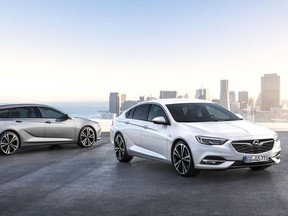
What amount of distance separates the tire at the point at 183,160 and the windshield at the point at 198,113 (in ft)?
2.19

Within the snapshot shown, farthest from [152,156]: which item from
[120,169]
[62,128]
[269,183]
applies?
[62,128]

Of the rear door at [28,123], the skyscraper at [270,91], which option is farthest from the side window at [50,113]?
the skyscraper at [270,91]

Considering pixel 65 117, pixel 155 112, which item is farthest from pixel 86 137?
pixel 155 112

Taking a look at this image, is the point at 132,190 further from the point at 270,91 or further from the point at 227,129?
the point at 270,91

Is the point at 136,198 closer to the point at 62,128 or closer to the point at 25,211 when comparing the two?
the point at 25,211

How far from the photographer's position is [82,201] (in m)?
5.88

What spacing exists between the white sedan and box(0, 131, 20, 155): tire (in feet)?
11.9

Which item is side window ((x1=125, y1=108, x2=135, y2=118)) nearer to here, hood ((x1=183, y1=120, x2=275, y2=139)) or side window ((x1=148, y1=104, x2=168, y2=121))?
side window ((x1=148, y1=104, x2=168, y2=121))

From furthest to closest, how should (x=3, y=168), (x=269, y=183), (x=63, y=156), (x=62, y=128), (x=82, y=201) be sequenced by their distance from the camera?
(x=62, y=128)
(x=63, y=156)
(x=3, y=168)
(x=269, y=183)
(x=82, y=201)

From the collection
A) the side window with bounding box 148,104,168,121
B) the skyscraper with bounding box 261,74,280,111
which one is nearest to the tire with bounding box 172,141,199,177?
the side window with bounding box 148,104,168,121

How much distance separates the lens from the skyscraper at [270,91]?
315ft

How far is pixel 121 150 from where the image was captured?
995cm

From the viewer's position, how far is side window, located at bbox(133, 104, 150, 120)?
9.29 meters

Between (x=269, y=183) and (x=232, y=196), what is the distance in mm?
1285
